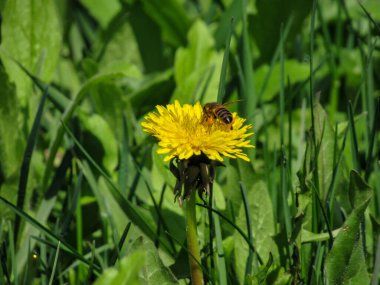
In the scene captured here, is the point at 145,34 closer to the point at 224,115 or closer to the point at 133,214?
the point at 133,214

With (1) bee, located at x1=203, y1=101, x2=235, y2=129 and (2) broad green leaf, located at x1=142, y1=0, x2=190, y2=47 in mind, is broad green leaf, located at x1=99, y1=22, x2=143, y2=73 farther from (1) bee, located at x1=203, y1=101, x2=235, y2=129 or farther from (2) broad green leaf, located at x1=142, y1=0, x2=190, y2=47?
(1) bee, located at x1=203, y1=101, x2=235, y2=129

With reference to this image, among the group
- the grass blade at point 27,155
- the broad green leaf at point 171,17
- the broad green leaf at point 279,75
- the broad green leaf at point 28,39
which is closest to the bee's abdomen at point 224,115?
the grass blade at point 27,155

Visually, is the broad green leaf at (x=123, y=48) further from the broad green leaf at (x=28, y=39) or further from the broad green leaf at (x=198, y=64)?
the broad green leaf at (x=28, y=39)

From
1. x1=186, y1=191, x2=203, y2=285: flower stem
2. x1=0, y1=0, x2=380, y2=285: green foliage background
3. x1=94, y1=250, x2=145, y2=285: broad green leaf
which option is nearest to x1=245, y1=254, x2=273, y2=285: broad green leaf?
x1=0, y1=0, x2=380, y2=285: green foliage background

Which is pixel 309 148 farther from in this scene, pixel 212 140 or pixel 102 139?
pixel 102 139

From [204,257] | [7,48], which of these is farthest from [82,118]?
[204,257]
